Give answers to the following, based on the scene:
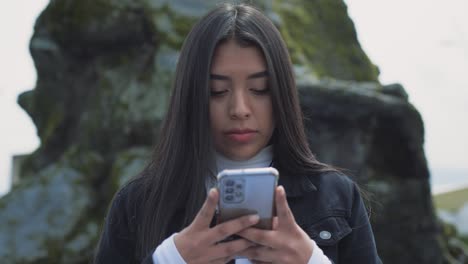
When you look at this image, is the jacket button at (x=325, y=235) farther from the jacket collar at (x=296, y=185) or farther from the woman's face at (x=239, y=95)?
the woman's face at (x=239, y=95)

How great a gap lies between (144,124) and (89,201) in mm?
1083

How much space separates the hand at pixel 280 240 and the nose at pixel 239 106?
403mm

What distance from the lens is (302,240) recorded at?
1781 mm

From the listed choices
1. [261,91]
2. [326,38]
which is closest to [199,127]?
[261,91]

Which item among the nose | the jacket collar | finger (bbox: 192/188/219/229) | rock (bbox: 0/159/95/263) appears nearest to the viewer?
finger (bbox: 192/188/219/229)

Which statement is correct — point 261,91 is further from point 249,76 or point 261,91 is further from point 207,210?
point 207,210

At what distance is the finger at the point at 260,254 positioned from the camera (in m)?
1.76

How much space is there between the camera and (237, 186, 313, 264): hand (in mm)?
A: 1722

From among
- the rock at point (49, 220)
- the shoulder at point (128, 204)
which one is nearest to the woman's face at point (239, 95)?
the shoulder at point (128, 204)

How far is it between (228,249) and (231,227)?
0.08 meters

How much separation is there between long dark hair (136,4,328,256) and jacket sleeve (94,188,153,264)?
0.05 metres

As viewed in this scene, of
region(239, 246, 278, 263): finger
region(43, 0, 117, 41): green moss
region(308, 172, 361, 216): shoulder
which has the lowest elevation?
region(239, 246, 278, 263): finger

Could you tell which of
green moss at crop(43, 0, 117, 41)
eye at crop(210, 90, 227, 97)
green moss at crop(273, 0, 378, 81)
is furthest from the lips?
green moss at crop(273, 0, 378, 81)

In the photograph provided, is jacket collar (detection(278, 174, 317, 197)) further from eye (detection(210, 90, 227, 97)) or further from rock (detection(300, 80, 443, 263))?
rock (detection(300, 80, 443, 263))
